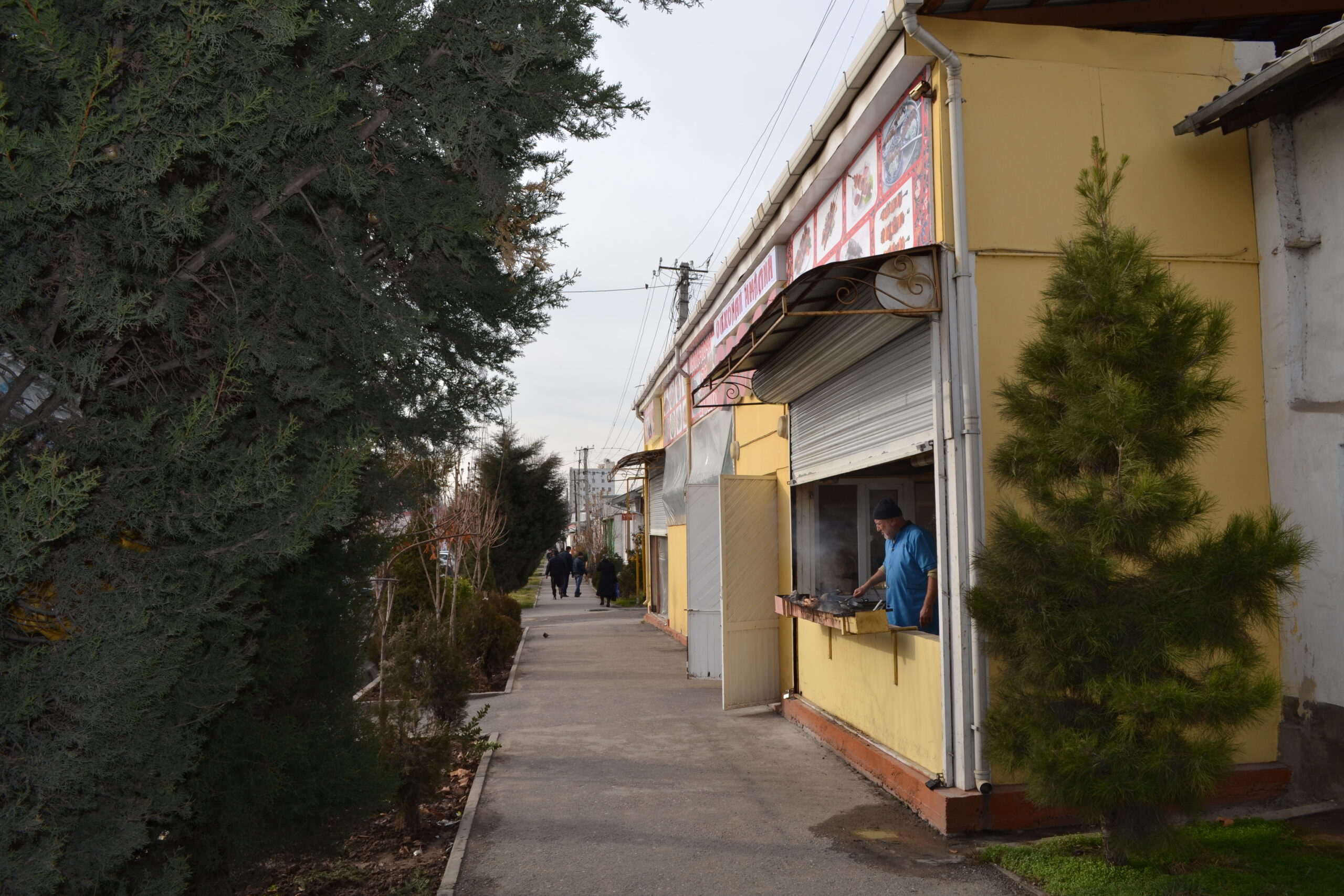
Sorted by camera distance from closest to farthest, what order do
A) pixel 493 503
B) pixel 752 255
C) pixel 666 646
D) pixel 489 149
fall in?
pixel 489 149, pixel 752 255, pixel 493 503, pixel 666 646

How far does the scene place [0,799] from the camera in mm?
2709

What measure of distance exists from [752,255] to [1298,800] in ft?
23.5

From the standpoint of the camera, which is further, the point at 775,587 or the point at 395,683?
the point at 775,587

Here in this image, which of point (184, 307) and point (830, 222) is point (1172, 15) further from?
point (184, 307)

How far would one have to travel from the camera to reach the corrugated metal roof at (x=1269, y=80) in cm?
483

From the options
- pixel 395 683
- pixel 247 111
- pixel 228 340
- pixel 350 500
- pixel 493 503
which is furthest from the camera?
pixel 493 503

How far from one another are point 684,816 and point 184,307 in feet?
14.4

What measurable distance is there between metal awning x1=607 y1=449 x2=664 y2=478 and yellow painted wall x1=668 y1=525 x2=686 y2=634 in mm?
2227

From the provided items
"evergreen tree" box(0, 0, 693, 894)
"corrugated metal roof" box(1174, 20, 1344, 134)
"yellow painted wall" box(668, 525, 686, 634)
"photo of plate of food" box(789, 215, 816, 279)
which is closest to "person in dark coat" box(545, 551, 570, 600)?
"yellow painted wall" box(668, 525, 686, 634)

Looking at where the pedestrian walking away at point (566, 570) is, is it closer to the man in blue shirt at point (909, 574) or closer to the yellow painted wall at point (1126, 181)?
the man in blue shirt at point (909, 574)

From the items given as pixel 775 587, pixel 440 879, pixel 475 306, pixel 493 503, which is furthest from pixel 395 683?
pixel 493 503

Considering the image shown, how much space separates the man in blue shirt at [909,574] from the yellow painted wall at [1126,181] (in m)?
1.48

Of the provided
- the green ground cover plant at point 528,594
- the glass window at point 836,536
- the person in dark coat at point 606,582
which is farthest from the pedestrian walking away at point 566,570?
the glass window at point 836,536

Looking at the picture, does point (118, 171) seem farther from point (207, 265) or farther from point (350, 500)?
point (350, 500)
